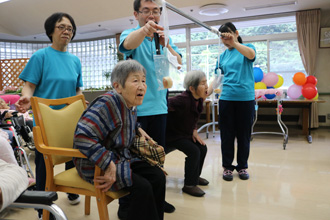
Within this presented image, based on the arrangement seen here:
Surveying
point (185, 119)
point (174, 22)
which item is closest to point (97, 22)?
point (174, 22)

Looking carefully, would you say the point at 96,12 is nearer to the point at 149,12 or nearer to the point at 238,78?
the point at 238,78

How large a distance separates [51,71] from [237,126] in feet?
5.47

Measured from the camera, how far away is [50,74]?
5.47 feet

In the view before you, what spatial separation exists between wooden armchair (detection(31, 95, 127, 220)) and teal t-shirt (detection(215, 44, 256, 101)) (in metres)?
1.43

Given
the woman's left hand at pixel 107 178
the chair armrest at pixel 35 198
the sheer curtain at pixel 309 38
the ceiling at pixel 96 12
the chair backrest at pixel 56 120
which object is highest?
the ceiling at pixel 96 12

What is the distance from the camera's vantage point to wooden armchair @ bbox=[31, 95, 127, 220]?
126 centimetres

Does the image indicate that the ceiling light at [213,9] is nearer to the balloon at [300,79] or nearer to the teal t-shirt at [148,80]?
the balloon at [300,79]

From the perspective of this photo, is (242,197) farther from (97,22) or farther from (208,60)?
(97,22)

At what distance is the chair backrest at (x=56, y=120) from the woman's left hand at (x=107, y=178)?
0.35 m

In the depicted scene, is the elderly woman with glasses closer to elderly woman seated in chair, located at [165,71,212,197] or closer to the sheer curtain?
elderly woman seated in chair, located at [165,71,212,197]

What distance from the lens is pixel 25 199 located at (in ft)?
2.54

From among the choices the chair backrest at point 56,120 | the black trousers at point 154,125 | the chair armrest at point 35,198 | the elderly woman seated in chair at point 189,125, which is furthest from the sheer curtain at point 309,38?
the chair armrest at point 35,198

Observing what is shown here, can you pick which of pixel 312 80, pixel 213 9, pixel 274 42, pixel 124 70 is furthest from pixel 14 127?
pixel 274 42

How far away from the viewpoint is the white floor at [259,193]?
72.1 inches
